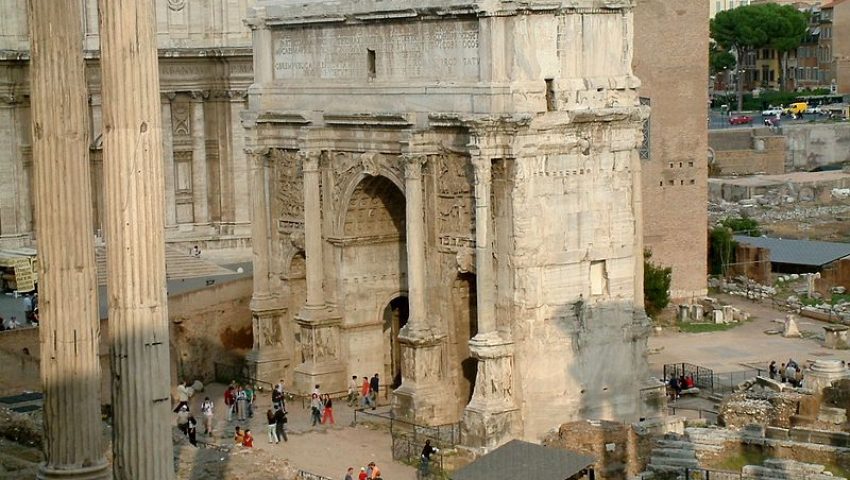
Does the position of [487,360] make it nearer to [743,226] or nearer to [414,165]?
[414,165]

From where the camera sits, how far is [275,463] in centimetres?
2533

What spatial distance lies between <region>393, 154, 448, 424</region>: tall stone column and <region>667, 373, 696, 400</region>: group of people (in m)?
6.15

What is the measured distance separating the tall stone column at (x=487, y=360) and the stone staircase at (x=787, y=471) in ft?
16.2

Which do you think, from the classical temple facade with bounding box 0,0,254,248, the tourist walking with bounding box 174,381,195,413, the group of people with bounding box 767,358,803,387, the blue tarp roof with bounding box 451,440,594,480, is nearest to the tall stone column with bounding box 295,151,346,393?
the tourist walking with bounding box 174,381,195,413

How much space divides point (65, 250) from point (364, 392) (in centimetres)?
1996

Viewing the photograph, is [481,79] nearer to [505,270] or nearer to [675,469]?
[505,270]

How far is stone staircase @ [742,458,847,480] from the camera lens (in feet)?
93.0

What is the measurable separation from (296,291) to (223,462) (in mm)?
13950

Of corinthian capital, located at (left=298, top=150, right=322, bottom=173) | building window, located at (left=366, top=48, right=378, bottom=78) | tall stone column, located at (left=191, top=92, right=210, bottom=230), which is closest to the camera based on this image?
building window, located at (left=366, top=48, right=378, bottom=78)

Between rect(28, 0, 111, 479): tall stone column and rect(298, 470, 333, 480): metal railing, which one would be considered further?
rect(298, 470, 333, 480): metal railing

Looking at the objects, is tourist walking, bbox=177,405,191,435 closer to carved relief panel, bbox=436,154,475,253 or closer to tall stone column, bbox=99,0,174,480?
carved relief panel, bbox=436,154,475,253

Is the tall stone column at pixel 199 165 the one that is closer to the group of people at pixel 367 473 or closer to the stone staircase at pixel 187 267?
the stone staircase at pixel 187 267

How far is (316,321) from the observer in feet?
122

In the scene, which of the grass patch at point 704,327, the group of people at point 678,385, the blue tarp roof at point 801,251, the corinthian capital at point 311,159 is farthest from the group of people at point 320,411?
the blue tarp roof at point 801,251
